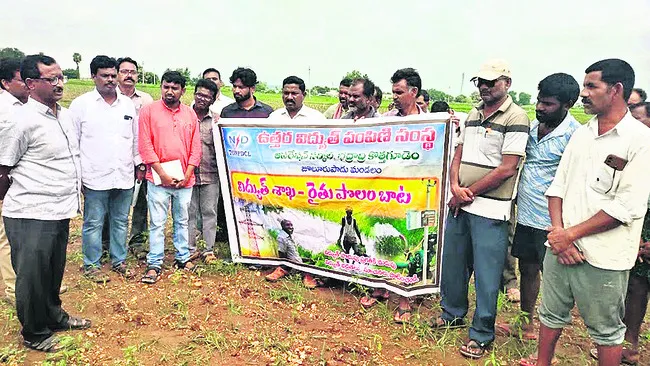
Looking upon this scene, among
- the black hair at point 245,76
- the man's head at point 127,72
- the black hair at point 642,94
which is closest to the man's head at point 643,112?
the black hair at point 642,94

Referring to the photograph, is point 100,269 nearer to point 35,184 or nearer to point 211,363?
point 35,184

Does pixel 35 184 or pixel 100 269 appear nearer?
pixel 35 184

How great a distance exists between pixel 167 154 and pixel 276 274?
167 centimetres

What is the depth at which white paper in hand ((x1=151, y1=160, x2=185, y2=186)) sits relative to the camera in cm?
469

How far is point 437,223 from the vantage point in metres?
3.94

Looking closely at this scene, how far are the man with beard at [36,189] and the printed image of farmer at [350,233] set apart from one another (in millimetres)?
2317

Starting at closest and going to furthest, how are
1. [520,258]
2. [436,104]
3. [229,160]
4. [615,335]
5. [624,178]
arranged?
[624,178]
[615,335]
[520,258]
[229,160]
[436,104]

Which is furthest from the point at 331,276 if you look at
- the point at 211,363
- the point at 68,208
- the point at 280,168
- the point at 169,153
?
the point at 68,208

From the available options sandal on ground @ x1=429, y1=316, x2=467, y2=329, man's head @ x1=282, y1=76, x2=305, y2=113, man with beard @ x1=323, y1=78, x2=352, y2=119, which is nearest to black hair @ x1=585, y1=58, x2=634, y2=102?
sandal on ground @ x1=429, y1=316, x2=467, y2=329

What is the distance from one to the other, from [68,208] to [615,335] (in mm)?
3792

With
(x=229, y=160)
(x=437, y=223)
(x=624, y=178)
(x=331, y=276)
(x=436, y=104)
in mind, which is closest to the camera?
(x=624, y=178)

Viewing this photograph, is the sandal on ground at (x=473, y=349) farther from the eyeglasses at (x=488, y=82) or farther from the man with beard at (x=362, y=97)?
the man with beard at (x=362, y=97)

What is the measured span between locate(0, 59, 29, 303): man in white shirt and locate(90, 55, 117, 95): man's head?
61 cm

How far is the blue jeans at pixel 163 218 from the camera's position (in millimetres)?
4793
